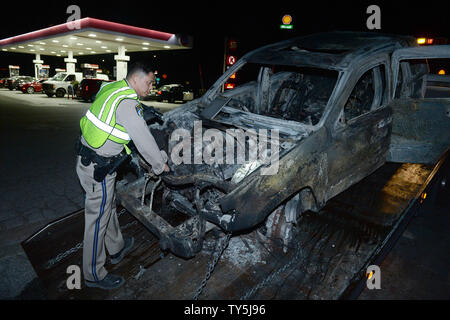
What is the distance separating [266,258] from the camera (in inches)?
132

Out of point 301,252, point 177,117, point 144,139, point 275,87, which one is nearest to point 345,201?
point 301,252

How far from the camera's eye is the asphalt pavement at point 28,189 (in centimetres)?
308

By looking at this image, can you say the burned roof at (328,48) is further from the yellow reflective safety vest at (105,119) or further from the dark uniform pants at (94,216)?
the dark uniform pants at (94,216)

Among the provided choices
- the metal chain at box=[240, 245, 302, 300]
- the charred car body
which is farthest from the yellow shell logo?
the metal chain at box=[240, 245, 302, 300]

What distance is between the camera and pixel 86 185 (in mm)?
2627

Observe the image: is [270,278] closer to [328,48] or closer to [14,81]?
[328,48]

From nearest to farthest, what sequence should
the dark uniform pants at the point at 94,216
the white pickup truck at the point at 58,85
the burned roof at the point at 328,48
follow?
the dark uniform pants at the point at 94,216, the burned roof at the point at 328,48, the white pickup truck at the point at 58,85

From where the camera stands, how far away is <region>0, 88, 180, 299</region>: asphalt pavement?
10.1 feet

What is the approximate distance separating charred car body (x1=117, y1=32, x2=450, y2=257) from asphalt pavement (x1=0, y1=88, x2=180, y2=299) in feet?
4.31

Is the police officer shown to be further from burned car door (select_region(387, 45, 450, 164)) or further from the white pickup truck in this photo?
the white pickup truck

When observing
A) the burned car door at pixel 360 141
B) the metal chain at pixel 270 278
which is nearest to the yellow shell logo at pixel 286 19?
the burned car door at pixel 360 141

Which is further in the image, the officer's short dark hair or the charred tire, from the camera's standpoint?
the charred tire

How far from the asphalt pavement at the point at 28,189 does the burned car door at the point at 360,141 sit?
350cm

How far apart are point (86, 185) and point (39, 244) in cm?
149
